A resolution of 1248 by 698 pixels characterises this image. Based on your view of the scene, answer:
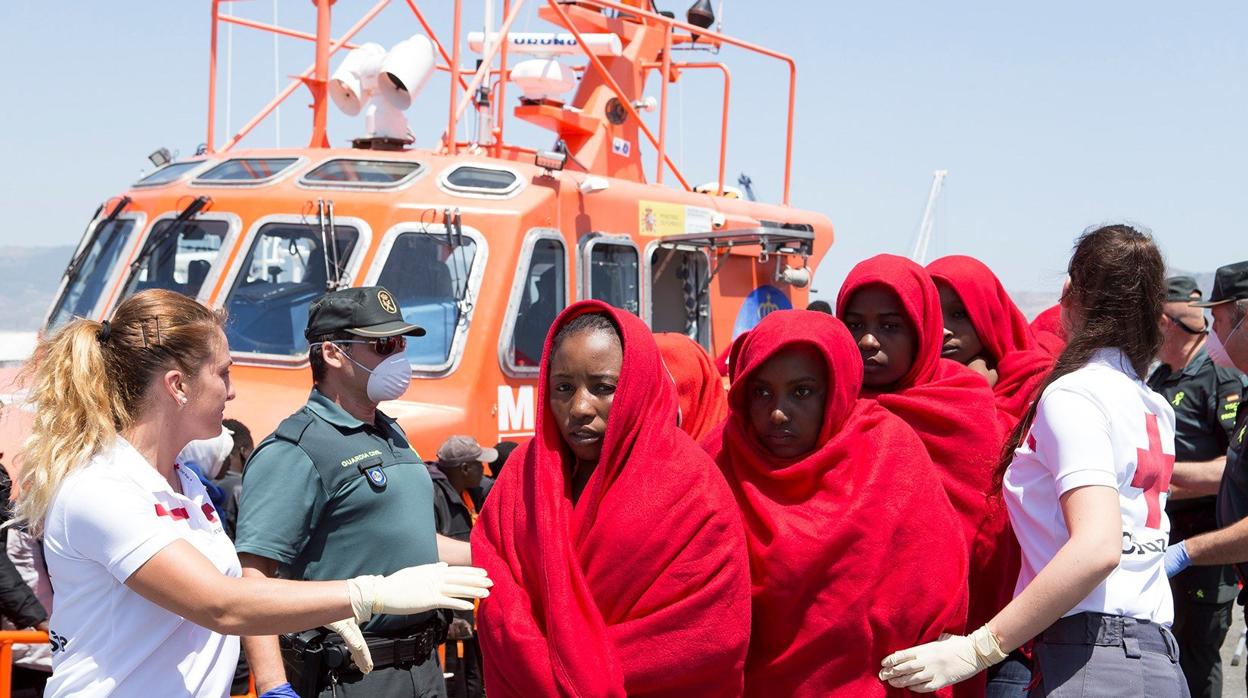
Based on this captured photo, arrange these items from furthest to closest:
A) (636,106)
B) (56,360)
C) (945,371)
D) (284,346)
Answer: (636,106) → (284,346) → (945,371) → (56,360)

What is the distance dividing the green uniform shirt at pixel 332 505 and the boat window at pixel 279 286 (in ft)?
10.0

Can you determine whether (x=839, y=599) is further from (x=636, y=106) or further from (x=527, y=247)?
(x=636, y=106)

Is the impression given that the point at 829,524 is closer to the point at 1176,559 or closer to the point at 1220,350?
the point at 1176,559

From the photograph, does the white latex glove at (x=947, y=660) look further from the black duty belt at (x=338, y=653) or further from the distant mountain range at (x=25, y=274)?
the distant mountain range at (x=25, y=274)

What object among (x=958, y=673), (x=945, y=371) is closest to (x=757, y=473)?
(x=958, y=673)

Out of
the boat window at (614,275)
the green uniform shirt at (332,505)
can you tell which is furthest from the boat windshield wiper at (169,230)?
the green uniform shirt at (332,505)

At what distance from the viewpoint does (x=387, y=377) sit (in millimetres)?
3961

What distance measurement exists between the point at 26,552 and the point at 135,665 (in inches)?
143

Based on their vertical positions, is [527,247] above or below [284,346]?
above

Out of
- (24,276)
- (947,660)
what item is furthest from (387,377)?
(24,276)

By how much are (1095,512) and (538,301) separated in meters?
4.69

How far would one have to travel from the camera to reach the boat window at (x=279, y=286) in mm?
6781

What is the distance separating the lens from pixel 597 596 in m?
2.81

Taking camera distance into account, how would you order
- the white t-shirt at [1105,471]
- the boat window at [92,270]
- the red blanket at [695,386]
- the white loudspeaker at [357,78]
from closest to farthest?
the white t-shirt at [1105,471]
the red blanket at [695,386]
the boat window at [92,270]
the white loudspeaker at [357,78]
